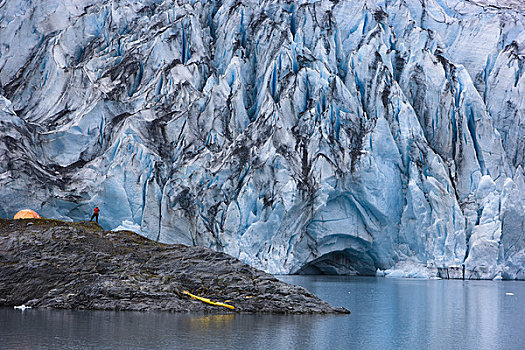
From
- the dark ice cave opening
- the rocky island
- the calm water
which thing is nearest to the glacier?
the dark ice cave opening

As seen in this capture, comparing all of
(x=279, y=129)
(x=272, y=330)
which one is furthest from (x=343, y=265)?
(x=272, y=330)

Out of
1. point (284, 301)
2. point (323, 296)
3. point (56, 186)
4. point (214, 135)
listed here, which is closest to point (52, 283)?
point (284, 301)

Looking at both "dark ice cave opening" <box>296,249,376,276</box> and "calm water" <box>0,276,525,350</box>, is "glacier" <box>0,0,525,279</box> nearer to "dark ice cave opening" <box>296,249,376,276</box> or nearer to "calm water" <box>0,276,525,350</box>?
"dark ice cave opening" <box>296,249,376,276</box>

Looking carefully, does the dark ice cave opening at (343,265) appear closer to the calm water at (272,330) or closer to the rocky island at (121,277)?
the calm water at (272,330)

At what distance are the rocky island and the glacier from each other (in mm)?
11044

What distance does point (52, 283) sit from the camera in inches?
518

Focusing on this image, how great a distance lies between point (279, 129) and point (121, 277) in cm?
1555

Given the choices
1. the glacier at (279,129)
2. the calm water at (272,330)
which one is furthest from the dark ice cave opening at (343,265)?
Answer: the calm water at (272,330)

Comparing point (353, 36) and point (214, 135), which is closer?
point (214, 135)

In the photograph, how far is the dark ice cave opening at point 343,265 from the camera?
30.9 m

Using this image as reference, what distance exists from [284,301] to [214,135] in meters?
15.8

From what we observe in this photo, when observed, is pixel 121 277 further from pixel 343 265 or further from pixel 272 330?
pixel 343 265

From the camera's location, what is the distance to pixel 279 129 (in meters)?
27.6

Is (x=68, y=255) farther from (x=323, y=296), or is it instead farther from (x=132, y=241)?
(x=323, y=296)
